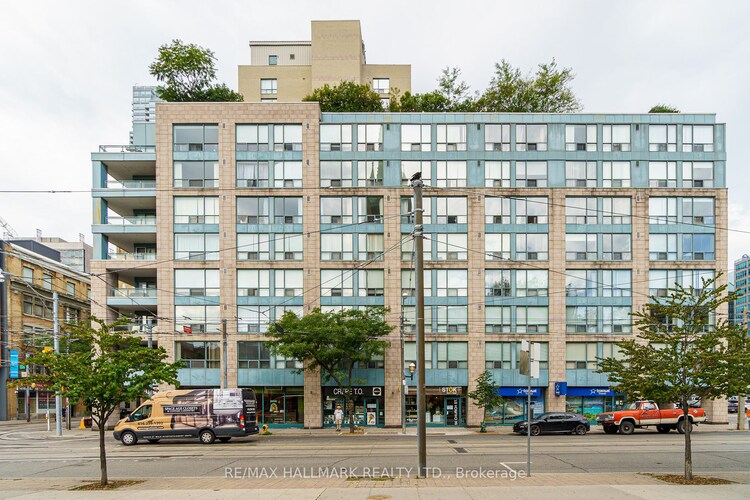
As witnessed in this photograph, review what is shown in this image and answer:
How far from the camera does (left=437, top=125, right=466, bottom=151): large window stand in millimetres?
42156

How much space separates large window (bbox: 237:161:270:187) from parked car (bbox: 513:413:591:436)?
2412 cm

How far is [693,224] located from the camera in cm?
4147

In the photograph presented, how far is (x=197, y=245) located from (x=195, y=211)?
8.13 feet

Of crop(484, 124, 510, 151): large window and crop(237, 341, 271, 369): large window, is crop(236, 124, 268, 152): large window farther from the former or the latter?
crop(484, 124, 510, 151): large window

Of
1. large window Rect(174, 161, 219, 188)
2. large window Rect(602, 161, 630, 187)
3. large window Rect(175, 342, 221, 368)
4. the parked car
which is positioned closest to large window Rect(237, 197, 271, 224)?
large window Rect(174, 161, 219, 188)

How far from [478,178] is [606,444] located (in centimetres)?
2128

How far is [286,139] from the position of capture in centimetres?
4188

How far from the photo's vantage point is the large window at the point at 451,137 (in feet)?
138

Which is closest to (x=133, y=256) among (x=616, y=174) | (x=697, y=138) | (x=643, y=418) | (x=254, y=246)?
(x=254, y=246)

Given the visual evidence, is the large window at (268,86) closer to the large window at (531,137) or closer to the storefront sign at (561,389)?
the large window at (531,137)

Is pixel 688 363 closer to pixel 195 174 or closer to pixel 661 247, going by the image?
pixel 661 247

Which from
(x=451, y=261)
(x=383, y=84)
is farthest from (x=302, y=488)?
(x=383, y=84)

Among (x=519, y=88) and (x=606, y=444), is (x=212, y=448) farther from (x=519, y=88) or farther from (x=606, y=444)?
(x=519, y=88)

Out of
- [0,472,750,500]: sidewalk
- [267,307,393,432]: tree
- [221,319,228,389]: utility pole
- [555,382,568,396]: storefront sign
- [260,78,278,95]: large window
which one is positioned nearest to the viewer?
[0,472,750,500]: sidewalk
